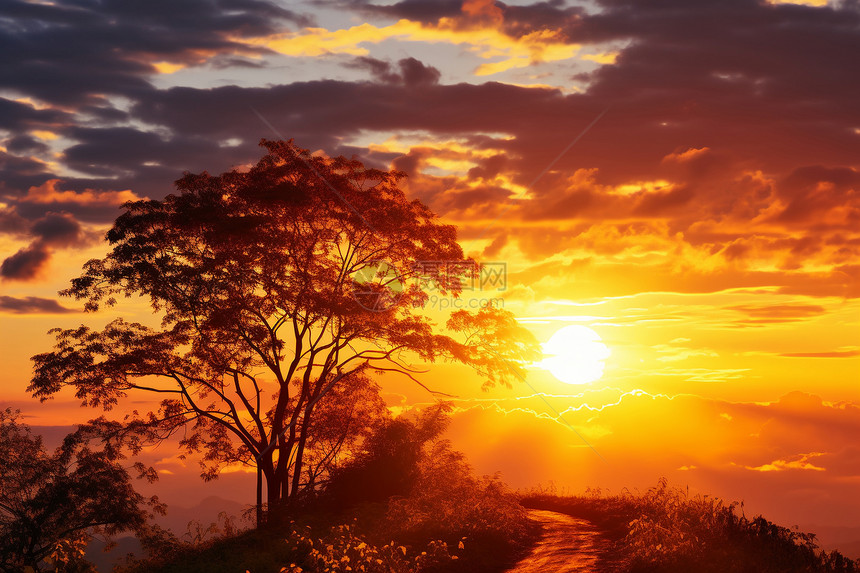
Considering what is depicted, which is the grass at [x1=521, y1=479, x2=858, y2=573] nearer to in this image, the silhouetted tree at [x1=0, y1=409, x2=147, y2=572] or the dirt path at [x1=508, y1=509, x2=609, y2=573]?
the dirt path at [x1=508, y1=509, x2=609, y2=573]

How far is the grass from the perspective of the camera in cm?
1619

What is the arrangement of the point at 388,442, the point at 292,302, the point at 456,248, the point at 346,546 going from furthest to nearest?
the point at 456,248 → the point at 292,302 → the point at 388,442 → the point at 346,546

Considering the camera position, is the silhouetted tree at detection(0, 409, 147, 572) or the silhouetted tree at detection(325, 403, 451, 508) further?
the silhouetted tree at detection(0, 409, 147, 572)

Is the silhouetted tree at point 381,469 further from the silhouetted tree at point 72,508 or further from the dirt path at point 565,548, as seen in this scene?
the silhouetted tree at point 72,508

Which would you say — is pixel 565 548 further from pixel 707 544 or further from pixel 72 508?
pixel 72 508

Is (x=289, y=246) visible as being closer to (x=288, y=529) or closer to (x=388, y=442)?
(x=388, y=442)

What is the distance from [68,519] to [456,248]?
2027cm

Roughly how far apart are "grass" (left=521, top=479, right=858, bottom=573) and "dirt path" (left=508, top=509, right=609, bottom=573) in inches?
21.4

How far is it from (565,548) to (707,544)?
4.50 metres

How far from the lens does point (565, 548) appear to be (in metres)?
20.7

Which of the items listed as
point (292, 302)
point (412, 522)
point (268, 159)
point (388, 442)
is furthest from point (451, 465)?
point (268, 159)

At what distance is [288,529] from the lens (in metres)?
21.3

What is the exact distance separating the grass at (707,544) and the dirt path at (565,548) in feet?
1.78

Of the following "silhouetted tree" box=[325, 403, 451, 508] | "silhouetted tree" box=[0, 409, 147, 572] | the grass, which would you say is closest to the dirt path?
the grass
